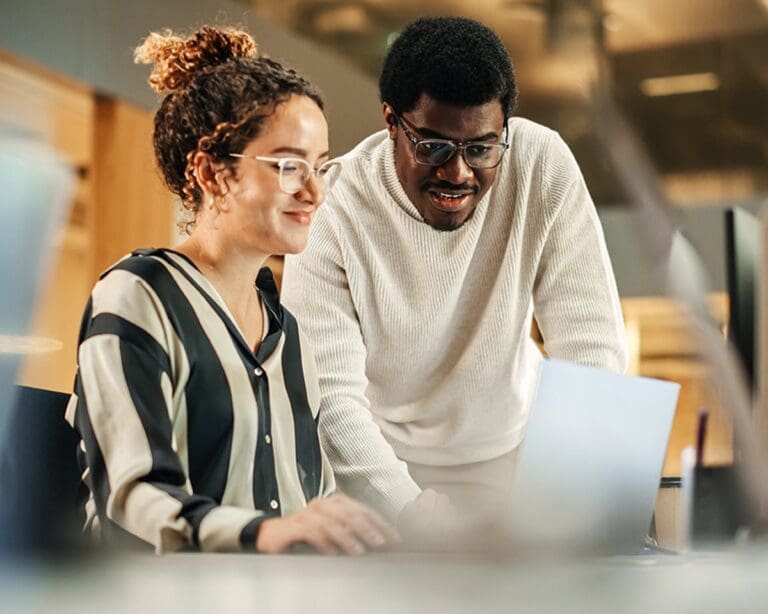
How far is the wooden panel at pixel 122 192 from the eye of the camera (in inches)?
142

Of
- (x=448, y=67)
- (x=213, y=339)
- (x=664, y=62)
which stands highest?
(x=664, y=62)

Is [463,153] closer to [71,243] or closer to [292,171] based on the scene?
[292,171]

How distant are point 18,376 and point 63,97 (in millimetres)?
2903

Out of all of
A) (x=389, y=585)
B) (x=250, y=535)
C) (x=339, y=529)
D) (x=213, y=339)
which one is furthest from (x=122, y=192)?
(x=389, y=585)

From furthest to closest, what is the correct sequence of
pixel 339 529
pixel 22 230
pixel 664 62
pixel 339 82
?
pixel 664 62
pixel 339 82
pixel 339 529
pixel 22 230

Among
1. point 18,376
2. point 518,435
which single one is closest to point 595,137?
point 18,376

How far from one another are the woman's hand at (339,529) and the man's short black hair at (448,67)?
79 cm

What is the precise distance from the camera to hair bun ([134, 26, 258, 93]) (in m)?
1.34

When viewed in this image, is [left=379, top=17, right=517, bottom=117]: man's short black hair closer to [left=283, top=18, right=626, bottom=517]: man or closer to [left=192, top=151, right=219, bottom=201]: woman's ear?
[left=283, top=18, right=626, bottom=517]: man

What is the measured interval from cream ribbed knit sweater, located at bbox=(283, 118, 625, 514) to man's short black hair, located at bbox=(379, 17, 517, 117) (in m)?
0.15

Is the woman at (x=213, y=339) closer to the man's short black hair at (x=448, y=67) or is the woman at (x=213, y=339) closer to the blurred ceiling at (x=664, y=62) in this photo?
the man's short black hair at (x=448, y=67)

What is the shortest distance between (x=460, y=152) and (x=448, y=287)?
28 centimetres

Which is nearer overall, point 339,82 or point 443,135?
point 443,135

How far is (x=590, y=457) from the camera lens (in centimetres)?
75
